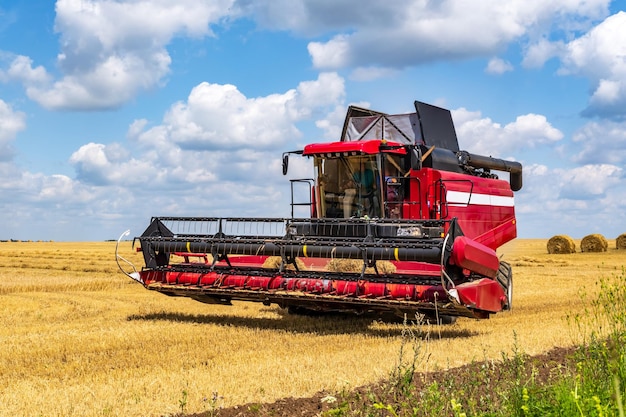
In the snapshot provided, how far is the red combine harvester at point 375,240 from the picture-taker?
27.5ft

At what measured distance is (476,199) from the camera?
11.6m

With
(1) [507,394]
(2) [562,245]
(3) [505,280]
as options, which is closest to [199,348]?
(1) [507,394]

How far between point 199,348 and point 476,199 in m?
5.82

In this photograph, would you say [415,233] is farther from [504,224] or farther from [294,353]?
[504,224]

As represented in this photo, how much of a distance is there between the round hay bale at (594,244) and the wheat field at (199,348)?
15839 millimetres

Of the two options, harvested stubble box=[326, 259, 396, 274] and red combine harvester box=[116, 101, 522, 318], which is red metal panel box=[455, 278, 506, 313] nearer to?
red combine harvester box=[116, 101, 522, 318]

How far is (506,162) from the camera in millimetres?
14297

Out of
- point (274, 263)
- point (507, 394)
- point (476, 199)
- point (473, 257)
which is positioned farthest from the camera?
point (476, 199)

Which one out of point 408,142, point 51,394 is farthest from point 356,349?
point 408,142

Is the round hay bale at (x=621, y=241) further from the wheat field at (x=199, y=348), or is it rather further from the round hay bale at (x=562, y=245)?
the wheat field at (x=199, y=348)

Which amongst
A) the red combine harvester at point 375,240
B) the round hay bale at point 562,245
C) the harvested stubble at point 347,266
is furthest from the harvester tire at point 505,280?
the round hay bale at point 562,245

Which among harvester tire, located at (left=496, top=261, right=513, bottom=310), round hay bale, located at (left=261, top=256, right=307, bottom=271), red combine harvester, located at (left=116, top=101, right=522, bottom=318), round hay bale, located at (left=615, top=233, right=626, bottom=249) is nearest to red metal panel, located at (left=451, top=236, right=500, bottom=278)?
red combine harvester, located at (left=116, top=101, right=522, bottom=318)

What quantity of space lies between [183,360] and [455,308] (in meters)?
3.16

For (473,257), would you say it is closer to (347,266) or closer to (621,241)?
(347,266)
